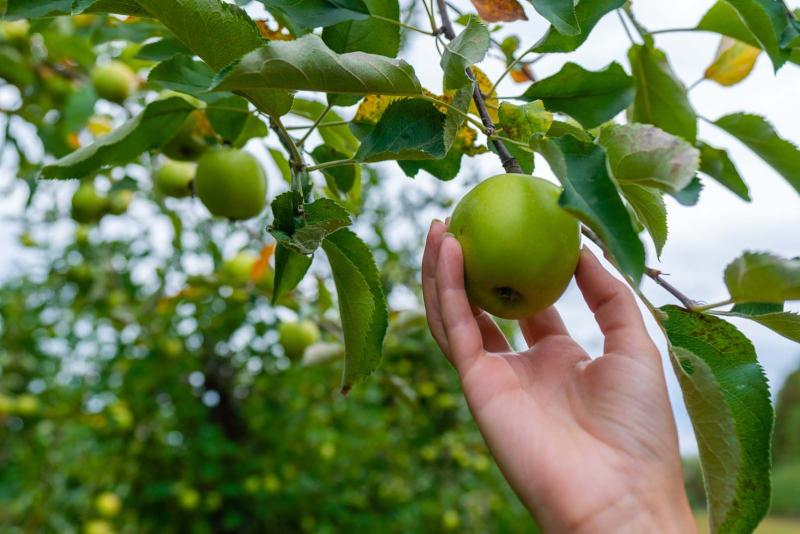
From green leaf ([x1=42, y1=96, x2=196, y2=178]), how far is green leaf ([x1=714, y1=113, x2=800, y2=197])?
71cm

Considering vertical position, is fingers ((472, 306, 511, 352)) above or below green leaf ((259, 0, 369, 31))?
below

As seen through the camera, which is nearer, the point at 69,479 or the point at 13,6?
the point at 13,6

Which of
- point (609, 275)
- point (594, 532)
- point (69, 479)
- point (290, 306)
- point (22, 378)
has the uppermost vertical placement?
point (609, 275)

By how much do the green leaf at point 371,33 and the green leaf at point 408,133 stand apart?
0.11 metres

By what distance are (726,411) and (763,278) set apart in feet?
0.41

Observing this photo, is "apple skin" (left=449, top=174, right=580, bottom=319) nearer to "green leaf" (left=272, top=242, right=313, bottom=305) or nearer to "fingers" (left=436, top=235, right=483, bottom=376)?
"fingers" (left=436, top=235, right=483, bottom=376)

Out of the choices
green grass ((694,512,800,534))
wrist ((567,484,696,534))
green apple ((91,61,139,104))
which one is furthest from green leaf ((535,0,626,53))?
green grass ((694,512,800,534))

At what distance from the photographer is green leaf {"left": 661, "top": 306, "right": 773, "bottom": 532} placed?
25.3 inches

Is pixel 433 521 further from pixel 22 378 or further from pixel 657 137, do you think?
pixel 657 137

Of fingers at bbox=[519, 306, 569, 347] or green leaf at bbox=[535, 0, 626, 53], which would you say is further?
fingers at bbox=[519, 306, 569, 347]

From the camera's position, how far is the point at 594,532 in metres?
0.68

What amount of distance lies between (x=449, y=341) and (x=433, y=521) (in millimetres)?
2759

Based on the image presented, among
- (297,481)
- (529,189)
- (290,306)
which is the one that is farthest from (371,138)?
(297,481)

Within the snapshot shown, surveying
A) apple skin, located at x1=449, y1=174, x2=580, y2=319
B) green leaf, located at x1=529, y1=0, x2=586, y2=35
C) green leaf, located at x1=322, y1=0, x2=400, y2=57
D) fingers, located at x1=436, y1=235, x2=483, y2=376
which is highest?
green leaf, located at x1=529, y1=0, x2=586, y2=35
